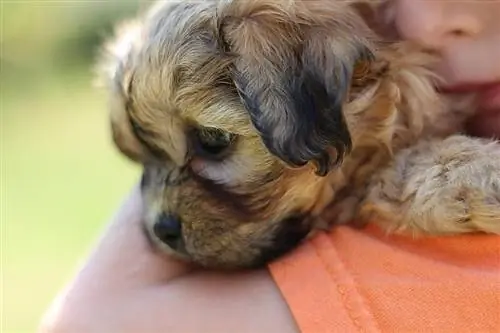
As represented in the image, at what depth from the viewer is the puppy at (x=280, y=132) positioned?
1794 millimetres

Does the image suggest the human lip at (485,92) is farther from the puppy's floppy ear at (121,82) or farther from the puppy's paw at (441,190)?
the puppy's floppy ear at (121,82)

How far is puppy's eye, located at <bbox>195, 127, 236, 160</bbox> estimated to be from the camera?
1.91 meters

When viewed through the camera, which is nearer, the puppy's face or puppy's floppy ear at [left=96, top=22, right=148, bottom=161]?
the puppy's face

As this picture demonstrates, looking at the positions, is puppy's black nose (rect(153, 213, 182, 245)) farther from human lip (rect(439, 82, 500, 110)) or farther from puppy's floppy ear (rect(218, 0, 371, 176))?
human lip (rect(439, 82, 500, 110))

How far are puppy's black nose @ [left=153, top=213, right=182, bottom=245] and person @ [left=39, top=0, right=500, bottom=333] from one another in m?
0.07

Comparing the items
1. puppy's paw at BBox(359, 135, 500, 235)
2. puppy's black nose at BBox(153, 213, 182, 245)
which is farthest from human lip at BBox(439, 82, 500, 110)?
puppy's black nose at BBox(153, 213, 182, 245)

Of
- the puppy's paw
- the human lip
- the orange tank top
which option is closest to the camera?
the orange tank top

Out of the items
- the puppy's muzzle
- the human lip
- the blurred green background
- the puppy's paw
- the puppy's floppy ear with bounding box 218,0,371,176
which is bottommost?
the blurred green background

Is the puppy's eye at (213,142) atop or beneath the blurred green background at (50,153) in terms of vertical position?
atop

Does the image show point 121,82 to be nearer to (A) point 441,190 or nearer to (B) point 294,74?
(B) point 294,74

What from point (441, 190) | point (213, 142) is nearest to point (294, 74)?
point (213, 142)

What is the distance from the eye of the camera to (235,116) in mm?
1856

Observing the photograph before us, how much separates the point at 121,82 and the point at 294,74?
419 mm

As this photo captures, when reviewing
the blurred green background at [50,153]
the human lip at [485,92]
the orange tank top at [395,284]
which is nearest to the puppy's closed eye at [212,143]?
the orange tank top at [395,284]
